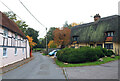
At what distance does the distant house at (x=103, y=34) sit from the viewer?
20.6 m

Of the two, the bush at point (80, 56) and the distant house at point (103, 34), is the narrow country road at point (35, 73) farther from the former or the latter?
the distant house at point (103, 34)

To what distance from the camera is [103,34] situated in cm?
2219

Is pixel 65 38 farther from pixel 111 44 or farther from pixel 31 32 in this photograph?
pixel 31 32

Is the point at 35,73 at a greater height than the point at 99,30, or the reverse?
the point at 99,30

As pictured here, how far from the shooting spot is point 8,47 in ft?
46.0

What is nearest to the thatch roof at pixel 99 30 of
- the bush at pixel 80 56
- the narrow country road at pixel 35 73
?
the bush at pixel 80 56

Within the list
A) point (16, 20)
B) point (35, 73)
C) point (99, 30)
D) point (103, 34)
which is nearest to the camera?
point (35, 73)

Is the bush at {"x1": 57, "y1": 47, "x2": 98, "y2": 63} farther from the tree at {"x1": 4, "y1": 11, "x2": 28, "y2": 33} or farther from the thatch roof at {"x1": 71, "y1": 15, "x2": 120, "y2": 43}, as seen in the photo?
the tree at {"x1": 4, "y1": 11, "x2": 28, "y2": 33}

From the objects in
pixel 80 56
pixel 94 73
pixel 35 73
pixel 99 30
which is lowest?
pixel 35 73

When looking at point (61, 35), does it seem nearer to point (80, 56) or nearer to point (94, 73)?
point (80, 56)

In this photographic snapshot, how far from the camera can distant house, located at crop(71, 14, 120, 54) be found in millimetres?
20594

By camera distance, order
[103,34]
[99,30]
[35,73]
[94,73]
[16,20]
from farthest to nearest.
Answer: [16,20]
[99,30]
[103,34]
[35,73]
[94,73]

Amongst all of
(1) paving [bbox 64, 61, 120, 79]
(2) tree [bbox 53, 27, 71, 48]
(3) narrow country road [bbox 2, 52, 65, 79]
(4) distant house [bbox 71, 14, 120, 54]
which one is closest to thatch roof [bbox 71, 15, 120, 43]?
(4) distant house [bbox 71, 14, 120, 54]

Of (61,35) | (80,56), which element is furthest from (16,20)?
(80,56)
